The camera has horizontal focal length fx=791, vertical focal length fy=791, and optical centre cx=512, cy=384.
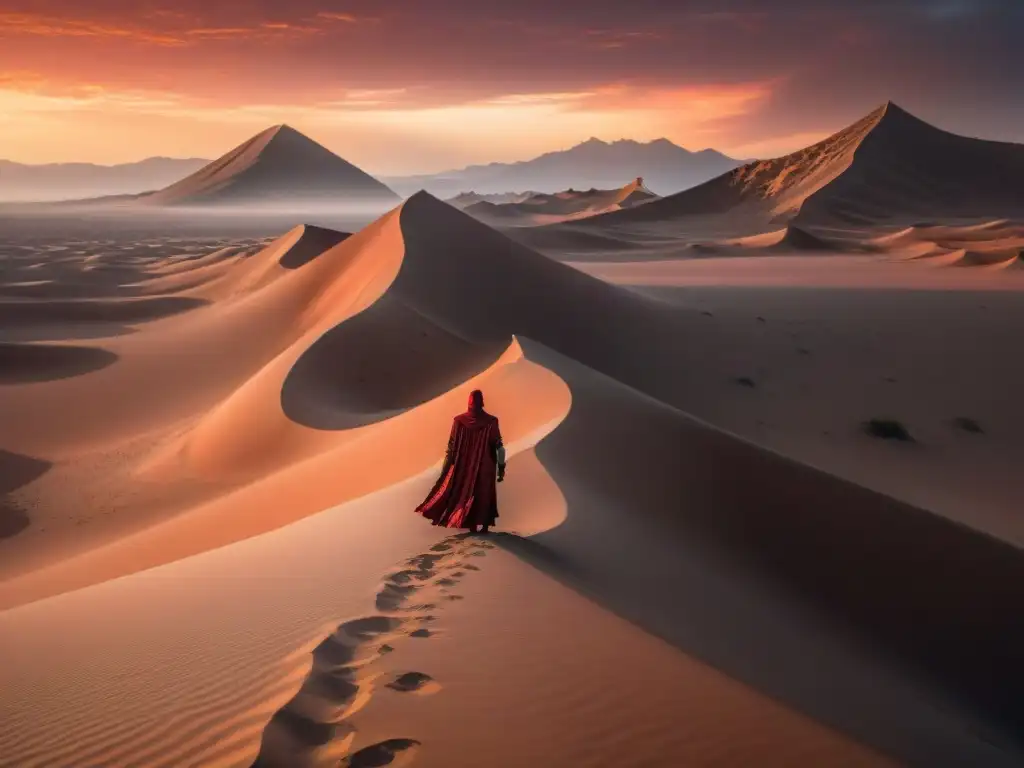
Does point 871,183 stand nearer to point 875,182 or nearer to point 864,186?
point 875,182

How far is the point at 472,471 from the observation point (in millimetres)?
5891

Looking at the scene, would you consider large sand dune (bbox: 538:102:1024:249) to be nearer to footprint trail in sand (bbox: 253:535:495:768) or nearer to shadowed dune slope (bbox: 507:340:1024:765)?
shadowed dune slope (bbox: 507:340:1024:765)

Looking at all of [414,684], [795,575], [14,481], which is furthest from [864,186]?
[414,684]

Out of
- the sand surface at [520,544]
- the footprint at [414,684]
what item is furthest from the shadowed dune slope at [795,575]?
the footprint at [414,684]

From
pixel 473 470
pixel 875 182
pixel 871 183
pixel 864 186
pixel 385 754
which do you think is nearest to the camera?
pixel 385 754

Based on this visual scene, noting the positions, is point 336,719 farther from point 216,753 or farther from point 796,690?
point 796,690

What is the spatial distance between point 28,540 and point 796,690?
1091cm

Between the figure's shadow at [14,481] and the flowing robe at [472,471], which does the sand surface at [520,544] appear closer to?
the figure's shadow at [14,481]

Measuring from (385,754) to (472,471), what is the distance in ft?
9.37

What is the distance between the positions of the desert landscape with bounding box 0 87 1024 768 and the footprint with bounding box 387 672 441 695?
0.06ft

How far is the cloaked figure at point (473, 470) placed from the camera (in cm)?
582

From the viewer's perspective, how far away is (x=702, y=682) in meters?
3.92

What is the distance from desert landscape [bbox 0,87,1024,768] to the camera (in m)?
3.61

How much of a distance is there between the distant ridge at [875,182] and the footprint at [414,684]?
71.5m
